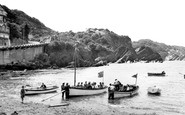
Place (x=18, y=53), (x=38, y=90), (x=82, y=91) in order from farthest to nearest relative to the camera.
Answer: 1. (x=18, y=53)
2. (x=38, y=90)
3. (x=82, y=91)

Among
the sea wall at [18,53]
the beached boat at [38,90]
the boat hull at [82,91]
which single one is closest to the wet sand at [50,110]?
the boat hull at [82,91]

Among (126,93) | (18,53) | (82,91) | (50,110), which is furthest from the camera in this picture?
(18,53)

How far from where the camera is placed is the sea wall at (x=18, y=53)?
89.2 metres

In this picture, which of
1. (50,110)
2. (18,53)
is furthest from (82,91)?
(18,53)

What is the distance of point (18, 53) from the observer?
97.5 meters

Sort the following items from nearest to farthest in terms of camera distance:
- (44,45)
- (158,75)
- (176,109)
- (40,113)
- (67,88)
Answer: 1. (40,113)
2. (176,109)
3. (67,88)
4. (158,75)
5. (44,45)

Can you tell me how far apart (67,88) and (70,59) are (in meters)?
93.5

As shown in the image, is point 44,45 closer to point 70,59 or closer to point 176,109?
point 70,59

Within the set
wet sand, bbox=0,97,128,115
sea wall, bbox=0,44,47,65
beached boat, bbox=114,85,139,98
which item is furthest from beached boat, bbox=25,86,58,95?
sea wall, bbox=0,44,47,65

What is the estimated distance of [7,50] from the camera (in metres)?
90.8

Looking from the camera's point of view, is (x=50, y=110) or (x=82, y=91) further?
(x=82, y=91)

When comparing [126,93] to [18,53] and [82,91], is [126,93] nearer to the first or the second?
[82,91]

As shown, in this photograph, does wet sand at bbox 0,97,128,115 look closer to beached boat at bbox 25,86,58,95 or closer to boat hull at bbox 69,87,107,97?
boat hull at bbox 69,87,107,97

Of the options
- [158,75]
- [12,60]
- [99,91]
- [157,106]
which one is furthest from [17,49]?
[157,106]
